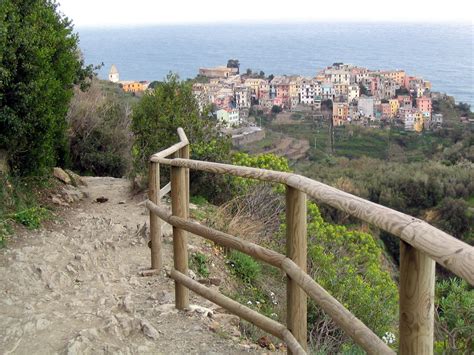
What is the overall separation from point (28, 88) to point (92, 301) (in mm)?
4335

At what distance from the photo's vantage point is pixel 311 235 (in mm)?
8180

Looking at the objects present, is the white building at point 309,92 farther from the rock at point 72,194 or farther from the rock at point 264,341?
the rock at point 264,341

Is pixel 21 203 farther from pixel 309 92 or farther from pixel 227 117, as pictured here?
pixel 309 92

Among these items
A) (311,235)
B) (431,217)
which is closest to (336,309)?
(311,235)

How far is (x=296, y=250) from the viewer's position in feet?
9.18

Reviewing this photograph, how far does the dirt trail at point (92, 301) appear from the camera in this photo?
3.77 metres

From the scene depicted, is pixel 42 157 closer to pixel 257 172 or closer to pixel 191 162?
pixel 191 162

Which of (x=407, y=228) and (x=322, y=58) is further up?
(x=407, y=228)

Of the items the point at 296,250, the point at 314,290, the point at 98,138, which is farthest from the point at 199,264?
the point at 98,138

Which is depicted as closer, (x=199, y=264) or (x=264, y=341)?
(x=264, y=341)

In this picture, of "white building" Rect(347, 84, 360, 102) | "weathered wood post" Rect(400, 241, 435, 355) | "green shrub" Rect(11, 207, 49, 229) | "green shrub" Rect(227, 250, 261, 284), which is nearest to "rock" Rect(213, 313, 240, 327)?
"green shrub" Rect(227, 250, 261, 284)

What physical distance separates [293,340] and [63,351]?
1480 mm

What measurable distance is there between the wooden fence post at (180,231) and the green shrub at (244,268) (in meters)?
1.91

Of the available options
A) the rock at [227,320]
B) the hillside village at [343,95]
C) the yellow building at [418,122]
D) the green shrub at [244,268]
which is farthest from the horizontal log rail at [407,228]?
the yellow building at [418,122]
